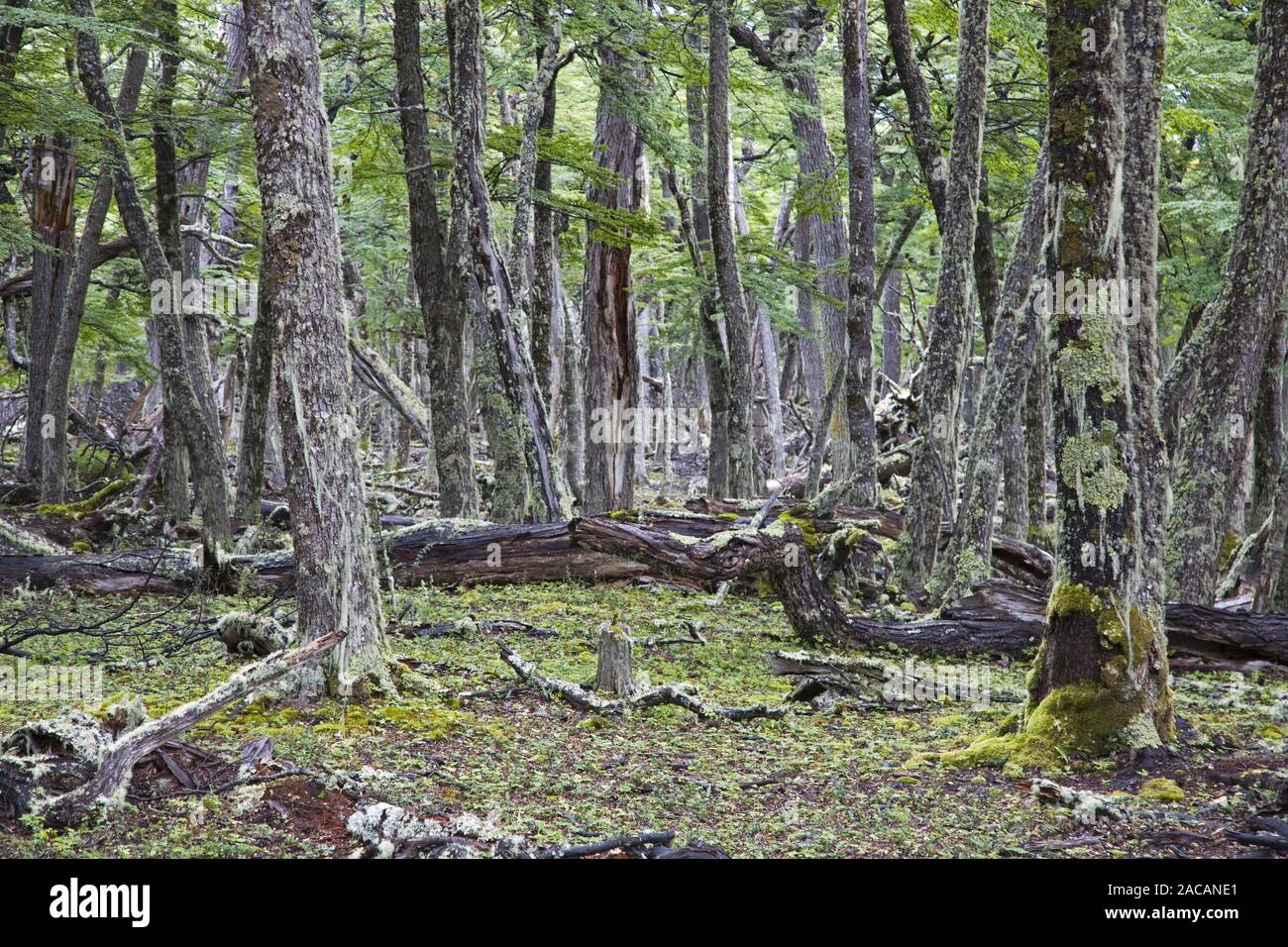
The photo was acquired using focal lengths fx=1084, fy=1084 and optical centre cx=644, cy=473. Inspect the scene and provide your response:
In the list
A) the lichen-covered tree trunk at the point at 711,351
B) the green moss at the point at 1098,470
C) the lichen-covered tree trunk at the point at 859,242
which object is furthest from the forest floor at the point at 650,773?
the lichen-covered tree trunk at the point at 711,351

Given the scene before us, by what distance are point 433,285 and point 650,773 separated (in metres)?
8.24

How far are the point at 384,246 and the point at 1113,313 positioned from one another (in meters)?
21.0

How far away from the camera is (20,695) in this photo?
655cm

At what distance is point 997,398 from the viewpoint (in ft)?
31.2

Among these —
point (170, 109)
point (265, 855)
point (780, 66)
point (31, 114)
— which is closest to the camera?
point (265, 855)

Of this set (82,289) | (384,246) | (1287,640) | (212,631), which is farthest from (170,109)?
(1287,640)

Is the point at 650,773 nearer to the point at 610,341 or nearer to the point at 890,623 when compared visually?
the point at 890,623

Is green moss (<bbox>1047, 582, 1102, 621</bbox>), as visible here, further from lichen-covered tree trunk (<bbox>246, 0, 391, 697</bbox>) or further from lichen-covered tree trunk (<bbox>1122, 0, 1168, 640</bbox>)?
lichen-covered tree trunk (<bbox>246, 0, 391, 697</bbox>)

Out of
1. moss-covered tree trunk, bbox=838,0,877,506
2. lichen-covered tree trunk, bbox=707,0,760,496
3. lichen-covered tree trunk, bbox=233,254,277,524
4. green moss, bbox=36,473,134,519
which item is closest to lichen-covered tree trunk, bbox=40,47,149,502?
green moss, bbox=36,473,134,519

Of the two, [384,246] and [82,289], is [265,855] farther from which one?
[384,246]

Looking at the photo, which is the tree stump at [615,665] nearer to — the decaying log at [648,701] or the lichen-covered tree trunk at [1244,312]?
the decaying log at [648,701]

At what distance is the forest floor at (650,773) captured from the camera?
14.7 feet

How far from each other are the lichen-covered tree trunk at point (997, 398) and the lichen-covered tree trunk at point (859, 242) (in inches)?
87.9

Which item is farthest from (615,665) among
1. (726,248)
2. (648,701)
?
(726,248)
